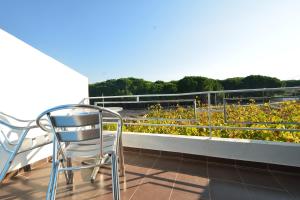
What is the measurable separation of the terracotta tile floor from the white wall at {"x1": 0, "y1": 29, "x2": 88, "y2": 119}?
0.93 meters

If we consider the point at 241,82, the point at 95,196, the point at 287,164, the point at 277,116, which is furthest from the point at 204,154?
the point at 241,82

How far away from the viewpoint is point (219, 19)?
580 centimetres

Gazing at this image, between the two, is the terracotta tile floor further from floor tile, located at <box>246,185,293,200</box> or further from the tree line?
the tree line

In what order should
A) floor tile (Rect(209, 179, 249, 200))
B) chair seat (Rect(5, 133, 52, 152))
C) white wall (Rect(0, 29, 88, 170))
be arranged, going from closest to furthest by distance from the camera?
1. floor tile (Rect(209, 179, 249, 200))
2. chair seat (Rect(5, 133, 52, 152))
3. white wall (Rect(0, 29, 88, 170))

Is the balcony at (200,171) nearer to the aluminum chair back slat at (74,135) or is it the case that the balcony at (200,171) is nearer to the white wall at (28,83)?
the white wall at (28,83)

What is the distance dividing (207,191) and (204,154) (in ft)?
2.60

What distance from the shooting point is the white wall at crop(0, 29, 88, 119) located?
233cm

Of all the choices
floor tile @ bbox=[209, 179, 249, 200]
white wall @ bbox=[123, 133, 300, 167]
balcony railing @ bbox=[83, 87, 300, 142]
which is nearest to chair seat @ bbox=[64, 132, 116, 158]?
floor tile @ bbox=[209, 179, 249, 200]

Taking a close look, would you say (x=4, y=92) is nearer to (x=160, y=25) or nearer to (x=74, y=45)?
(x=160, y=25)

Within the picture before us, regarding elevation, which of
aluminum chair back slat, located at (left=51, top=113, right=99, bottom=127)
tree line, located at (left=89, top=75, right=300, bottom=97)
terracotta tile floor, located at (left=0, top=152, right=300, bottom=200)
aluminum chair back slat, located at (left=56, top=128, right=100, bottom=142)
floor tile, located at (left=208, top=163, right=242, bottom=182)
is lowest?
terracotta tile floor, located at (left=0, top=152, right=300, bottom=200)

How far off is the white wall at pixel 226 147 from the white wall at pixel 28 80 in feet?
4.69

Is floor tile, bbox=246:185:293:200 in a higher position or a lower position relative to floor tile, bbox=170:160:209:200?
higher

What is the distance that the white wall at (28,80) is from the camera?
7.65 feet

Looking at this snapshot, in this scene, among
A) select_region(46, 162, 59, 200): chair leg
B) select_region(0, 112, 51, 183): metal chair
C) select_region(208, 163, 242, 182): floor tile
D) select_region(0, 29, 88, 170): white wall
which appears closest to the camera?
select_region(46, 162, 59, 200): chair leg
